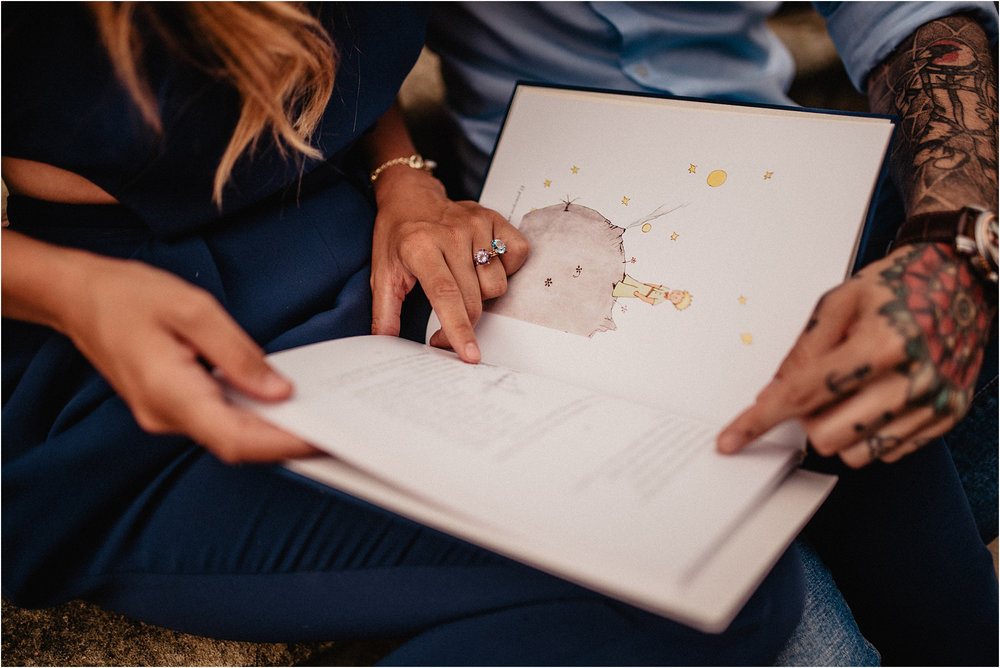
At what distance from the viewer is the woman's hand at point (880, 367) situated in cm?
34

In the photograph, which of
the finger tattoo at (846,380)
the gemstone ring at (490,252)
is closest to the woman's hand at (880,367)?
the finger tattoo at (846,380)

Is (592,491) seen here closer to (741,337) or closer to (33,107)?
(741,337)

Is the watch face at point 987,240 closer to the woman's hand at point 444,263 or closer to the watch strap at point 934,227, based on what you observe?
the watch strap at point 934,227

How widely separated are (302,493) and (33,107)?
347 millimetres

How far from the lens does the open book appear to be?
11.7 inches

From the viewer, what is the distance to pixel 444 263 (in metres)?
0.52

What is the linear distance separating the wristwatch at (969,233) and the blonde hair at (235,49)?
1.60 feet

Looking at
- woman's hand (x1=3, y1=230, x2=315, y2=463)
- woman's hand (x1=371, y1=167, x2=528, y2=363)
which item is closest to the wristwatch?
woman's hand (x1=371, y1=167, x2=528, y2=363)

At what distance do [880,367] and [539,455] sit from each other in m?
0.21

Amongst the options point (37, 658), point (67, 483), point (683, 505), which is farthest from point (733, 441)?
point (37, 658)

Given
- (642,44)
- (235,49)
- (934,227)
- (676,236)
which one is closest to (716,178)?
(676,236)

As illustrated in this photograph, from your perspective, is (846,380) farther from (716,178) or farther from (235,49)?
(235,49)

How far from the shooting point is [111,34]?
37 cm

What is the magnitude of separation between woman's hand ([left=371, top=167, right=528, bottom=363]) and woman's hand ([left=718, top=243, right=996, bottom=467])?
0.79 feet
